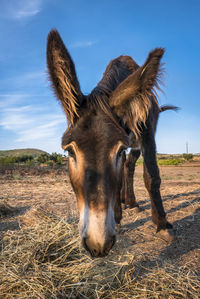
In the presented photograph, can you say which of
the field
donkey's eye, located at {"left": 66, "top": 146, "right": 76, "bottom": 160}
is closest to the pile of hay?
the field

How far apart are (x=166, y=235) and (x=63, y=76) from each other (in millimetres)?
2737

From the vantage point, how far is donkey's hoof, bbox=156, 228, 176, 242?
3.21 m

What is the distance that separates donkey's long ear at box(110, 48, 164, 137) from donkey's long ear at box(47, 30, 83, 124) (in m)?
0.45

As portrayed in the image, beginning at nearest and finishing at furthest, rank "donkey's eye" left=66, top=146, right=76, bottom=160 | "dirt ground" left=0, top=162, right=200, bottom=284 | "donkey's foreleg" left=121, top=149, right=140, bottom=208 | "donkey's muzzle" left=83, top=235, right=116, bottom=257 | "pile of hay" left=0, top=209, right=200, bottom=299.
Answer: "donkey's muzzle" left=83, top=235, right=116, bottom=257
"pile of hay" left=0, top=209, right=200, bottom=299
"donkey's eye" left=66, top=146, right=76, bottom=160
"dirt ground" left=0, top=162, right=200, bottom=284
"donkey's foreleg" left=121, top=149, right=140, bottom=208

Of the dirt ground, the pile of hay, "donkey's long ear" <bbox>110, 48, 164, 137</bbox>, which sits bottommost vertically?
the dirt ground

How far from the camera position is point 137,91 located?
7.70 ft

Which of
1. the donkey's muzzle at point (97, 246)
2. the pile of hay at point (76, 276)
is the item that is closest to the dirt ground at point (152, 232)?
the pile of hay at point (76, 276)

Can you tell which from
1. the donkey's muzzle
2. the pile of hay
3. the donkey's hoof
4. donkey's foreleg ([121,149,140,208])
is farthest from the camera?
donkey's foreleg ([121,149,140,208])

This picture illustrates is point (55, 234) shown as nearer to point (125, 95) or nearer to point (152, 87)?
point (125, 95)

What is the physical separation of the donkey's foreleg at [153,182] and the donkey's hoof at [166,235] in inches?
4.0

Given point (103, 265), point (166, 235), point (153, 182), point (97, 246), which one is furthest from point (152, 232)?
point (97, 246)

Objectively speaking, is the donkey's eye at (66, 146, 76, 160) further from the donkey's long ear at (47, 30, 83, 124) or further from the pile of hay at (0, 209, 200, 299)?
the pile of hay at (0, 209, 200, 299)

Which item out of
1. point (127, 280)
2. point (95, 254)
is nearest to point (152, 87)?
point (95, 254)

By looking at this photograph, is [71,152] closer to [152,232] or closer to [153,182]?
[153,182]
